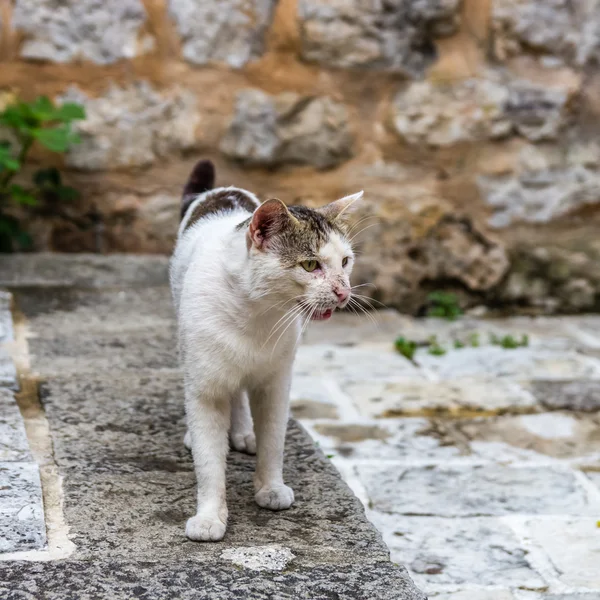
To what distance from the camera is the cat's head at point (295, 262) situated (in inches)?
80.4

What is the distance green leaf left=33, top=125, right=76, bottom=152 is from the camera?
12.7 ft

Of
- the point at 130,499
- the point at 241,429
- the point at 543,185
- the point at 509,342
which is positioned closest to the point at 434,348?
the point at 509,342

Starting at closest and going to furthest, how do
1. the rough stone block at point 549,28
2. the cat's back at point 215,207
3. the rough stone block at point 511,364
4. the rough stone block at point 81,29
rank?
the cat's back at point 215,207 → the rough stone block at point 511,364 → the rough stone block at point 81,29 → the rough stone block at point 549,28

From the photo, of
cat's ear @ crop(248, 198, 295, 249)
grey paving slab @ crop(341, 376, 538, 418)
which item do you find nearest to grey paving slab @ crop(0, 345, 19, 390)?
cat's ear @ crop(248, 198, 295, 249)

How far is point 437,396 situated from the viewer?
3721 mm

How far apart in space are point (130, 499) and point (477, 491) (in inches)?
48.1

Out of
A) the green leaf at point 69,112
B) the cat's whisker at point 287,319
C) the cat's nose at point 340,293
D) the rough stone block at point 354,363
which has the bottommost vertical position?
the rough stone block at point 354,363

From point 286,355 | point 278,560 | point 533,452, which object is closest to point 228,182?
point 533,452

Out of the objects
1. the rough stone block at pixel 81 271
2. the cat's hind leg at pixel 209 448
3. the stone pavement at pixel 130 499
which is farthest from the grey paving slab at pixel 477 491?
the rough stone block at pixel 81 271

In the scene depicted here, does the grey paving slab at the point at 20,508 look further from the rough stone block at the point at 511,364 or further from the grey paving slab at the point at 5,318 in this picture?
the rough stone block at the point at 511,364

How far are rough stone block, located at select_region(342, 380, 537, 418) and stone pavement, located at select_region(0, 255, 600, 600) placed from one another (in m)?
0.01

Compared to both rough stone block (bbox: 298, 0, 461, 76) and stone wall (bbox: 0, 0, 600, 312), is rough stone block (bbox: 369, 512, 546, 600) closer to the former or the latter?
stone wall (bbox: 0, 0, 600, 312)

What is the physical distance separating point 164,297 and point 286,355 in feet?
5.58

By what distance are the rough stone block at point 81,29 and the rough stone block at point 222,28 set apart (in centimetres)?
19
